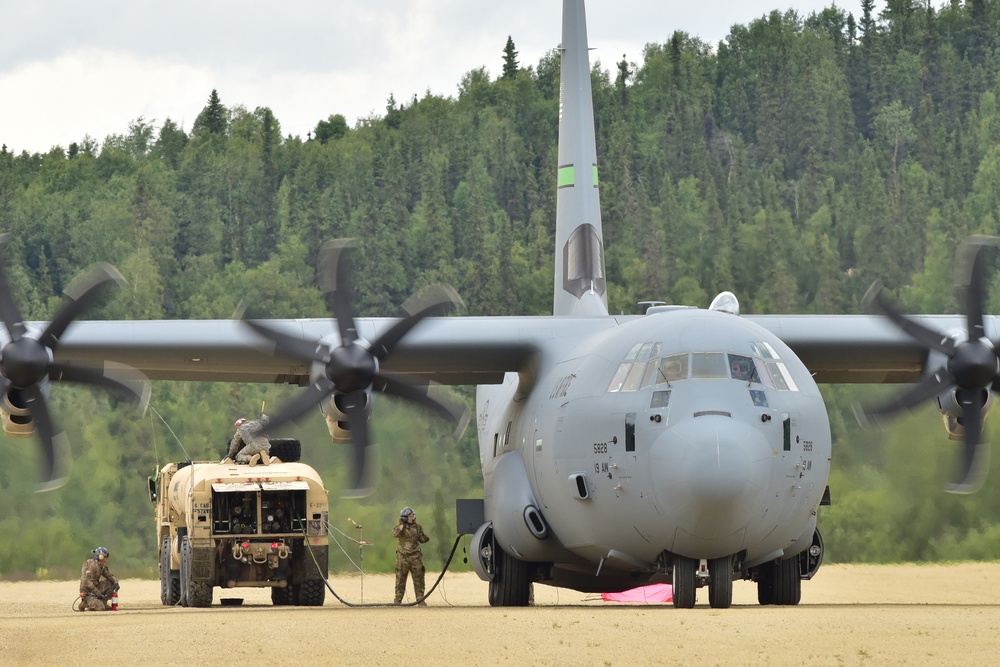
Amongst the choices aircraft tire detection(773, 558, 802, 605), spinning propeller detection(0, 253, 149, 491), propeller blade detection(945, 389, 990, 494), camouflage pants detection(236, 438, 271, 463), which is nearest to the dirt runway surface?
aircraft tire detection(773, 558, 802, 605)

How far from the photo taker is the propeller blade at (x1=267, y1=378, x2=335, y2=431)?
19.4 m

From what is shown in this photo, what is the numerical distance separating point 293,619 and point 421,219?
223ft

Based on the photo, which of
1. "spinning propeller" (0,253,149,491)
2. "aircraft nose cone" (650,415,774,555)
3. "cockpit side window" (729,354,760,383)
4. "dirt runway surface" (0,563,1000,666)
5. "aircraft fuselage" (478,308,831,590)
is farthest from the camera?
"spinning propeller" (0,253,149,491)

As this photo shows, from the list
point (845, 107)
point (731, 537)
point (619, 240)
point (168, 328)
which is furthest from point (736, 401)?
point (845, 107)

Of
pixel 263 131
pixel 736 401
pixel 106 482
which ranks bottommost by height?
pixel 106 482

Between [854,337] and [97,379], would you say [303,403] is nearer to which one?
[97,379]

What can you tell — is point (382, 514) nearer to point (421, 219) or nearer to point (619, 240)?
point (619, 240)

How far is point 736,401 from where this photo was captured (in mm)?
16156

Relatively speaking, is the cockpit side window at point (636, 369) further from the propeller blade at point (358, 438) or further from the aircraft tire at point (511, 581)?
the aircraft tire at point (511, 581)

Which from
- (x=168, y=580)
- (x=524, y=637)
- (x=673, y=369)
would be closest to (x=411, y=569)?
(x=168, y=580)

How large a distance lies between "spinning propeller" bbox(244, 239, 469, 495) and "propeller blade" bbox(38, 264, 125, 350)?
1803 mm

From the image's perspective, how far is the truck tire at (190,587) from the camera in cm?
2148

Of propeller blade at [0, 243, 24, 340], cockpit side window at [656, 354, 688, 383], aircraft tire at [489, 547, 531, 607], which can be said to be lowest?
aircraft tire at [489, 547, 531, 607]

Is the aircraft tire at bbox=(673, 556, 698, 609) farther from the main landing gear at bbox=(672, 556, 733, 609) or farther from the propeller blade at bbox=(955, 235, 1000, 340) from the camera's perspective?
the propeller blade at bbox=(955, 235, 1000, 340)
